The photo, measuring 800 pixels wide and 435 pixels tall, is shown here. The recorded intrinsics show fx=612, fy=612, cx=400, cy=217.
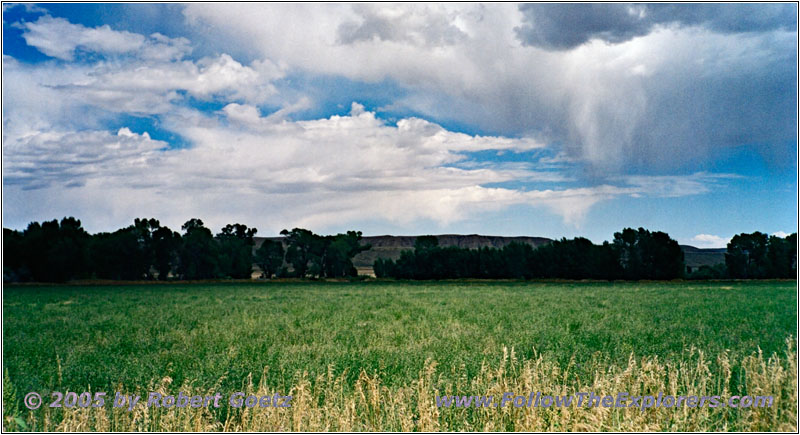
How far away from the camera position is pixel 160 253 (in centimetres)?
8594

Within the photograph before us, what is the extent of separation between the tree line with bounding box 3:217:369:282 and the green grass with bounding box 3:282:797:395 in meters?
50.7

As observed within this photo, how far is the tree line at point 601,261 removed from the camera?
287ft

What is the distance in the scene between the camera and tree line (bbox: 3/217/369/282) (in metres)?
76.0

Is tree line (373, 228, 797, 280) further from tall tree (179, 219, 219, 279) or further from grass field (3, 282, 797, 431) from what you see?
grass field (3, 282, 797, 431)

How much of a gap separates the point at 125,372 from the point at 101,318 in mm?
16670

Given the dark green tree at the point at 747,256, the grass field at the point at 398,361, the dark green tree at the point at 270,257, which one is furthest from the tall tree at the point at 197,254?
the dark green tree at the point at 747,256

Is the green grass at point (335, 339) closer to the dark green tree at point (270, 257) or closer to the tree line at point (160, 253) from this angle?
the tree line at point (160, 253)

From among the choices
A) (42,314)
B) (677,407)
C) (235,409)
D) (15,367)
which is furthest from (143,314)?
(677,407)

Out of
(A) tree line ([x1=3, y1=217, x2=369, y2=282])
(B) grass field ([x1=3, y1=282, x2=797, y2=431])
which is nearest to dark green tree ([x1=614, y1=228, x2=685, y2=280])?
(A) tree line ([x1=3, y1=217, x2=369, y2=282])

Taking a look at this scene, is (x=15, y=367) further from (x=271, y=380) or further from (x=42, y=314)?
(x=42, y=314)

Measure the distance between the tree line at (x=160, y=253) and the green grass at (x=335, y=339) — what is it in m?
50.7

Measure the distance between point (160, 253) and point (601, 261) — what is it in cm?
6427

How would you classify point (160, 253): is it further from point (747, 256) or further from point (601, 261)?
point (747, 256)

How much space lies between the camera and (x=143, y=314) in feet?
96.7
